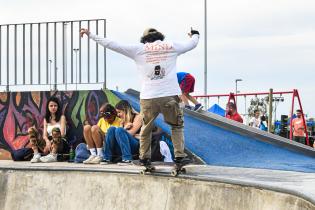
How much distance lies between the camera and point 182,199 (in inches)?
274

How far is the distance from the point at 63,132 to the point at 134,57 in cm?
382

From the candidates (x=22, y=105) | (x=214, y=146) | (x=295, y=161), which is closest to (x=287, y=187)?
(x=295, y=161)

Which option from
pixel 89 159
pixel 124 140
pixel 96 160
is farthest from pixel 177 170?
pixel 89 159

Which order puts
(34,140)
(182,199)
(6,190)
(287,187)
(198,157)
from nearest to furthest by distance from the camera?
(287,187) < (182,199) < (6,190) < (198,157) < (34,140)

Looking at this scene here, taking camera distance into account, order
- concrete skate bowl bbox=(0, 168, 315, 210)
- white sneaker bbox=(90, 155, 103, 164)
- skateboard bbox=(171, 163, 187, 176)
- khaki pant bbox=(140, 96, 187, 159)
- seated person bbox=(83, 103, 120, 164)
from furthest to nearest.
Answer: seated person bbox=(83, 103, 120, 164) → white sneaker bbox=(90, 155, 103, 164) → khaki pant bbox=(140, 96, 187, 159) → skateboard bbox=(171, 163, 187, 176) → concrete skate bowl bbox=(0, 168, 315, 210)

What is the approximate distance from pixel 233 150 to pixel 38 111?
3.79 metres

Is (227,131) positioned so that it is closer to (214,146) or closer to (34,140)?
(214,146)

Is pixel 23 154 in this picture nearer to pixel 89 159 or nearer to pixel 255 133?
pixel 89 159

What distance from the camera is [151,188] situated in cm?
742

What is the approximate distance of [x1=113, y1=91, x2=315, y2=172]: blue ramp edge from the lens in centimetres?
915

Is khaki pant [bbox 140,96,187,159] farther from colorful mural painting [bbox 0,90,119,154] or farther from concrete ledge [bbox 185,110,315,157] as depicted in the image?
colorful mural painting [bbox 0,90,119,154]

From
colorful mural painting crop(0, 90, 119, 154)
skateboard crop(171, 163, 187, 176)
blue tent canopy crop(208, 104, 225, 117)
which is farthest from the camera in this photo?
blue tent canopy crop(208, 104, 225, 117)

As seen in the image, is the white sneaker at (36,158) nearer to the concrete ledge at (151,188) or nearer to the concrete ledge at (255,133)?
the concrete ledge at (151,188)

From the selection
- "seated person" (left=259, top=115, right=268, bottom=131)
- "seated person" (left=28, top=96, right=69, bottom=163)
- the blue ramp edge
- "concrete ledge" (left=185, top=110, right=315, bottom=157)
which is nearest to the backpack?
Answer: "seated person" (left=28, top=96, right=69, bottom=163)
